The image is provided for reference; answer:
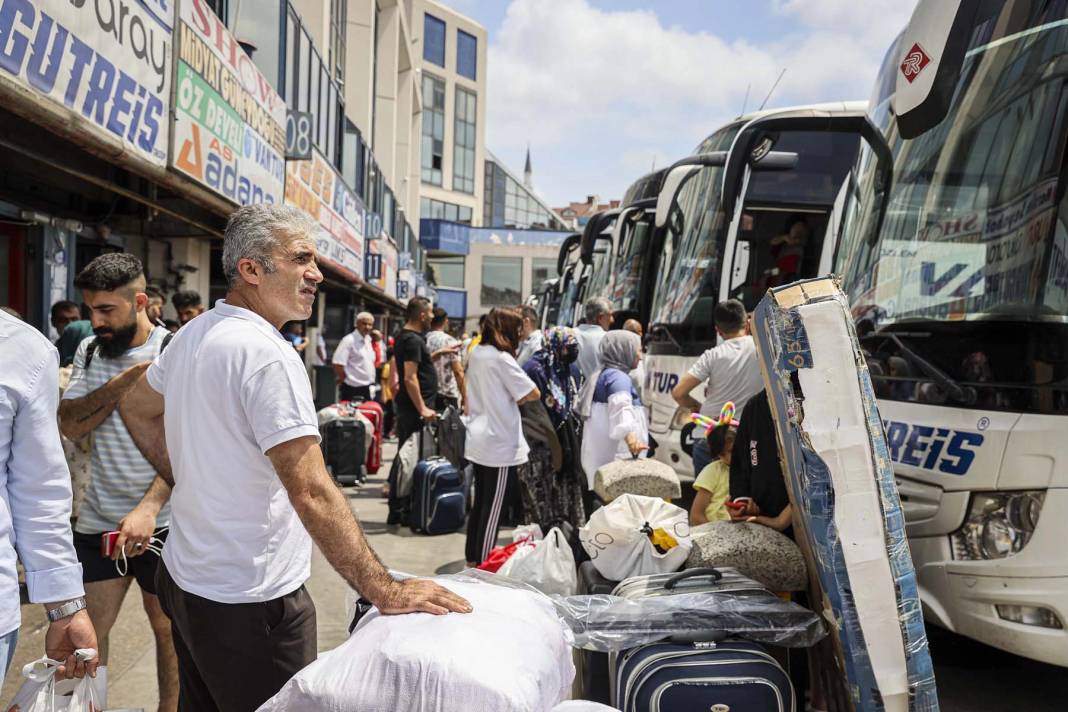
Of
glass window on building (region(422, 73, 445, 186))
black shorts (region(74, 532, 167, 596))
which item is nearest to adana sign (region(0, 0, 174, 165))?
black shorts (region(74, 532, 167, 596))

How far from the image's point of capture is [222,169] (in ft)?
23.5

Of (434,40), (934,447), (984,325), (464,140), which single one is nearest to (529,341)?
(934,447)

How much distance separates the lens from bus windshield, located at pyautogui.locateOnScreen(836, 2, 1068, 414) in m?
3.21

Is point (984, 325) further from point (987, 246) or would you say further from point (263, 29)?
point (263, 29)

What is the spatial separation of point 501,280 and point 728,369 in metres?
52.4

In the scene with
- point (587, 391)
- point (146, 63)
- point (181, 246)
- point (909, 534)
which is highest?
point (146, 63)

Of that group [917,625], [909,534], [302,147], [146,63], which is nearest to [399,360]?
[146,63]

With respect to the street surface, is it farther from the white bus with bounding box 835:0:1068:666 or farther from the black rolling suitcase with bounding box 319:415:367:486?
the black rolling suitcase with bounding box 319:415:367:486

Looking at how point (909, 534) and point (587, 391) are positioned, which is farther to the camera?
point (587, 391)

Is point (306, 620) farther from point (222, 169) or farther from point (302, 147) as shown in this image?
point (302, 147)

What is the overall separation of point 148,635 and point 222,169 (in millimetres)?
4149

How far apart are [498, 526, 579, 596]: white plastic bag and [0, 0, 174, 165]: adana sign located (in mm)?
3247

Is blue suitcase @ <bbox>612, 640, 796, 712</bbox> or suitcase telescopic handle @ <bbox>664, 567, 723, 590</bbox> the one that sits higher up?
suitcase telescopic handle @ <bbox>664, 567, 723, 590</bbox>

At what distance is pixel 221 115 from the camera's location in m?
7.14
